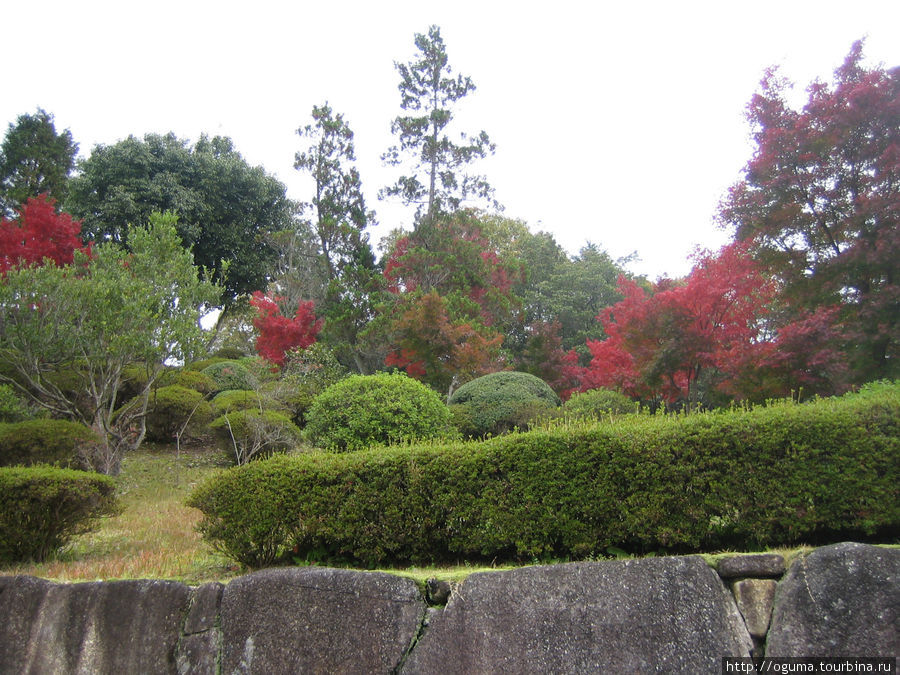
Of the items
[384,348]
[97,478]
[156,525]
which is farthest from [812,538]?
[384,348]

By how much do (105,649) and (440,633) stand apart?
2408mm

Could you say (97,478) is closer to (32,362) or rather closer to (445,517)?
(445,517)

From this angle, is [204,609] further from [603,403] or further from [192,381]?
[192,381]

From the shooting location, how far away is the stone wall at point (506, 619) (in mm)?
2887

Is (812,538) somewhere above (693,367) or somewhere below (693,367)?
below

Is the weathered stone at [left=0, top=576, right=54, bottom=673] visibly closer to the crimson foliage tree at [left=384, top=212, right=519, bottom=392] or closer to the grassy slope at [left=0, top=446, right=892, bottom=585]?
the grassy slope at [left=0, top=446, right=892, bottom=585]

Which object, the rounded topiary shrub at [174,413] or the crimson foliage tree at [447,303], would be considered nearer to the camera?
the rounded topiary shrub at [174,413]

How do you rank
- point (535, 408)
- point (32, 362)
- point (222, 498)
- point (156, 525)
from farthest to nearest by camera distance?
point (535, 408), point (32, 362), point (156, 525), point (222, 498)

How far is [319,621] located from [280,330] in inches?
612

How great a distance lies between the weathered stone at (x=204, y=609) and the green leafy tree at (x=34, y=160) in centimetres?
2579

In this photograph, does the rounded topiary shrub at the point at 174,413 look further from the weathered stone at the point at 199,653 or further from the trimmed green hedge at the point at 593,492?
the weathered stone at the point at 199,653

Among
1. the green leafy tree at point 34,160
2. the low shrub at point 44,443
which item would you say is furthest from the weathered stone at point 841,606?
the green leafy tree at point 34,160

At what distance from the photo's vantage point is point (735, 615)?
2.98 m

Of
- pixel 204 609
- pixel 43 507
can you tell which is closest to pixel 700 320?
pixel 204 609
